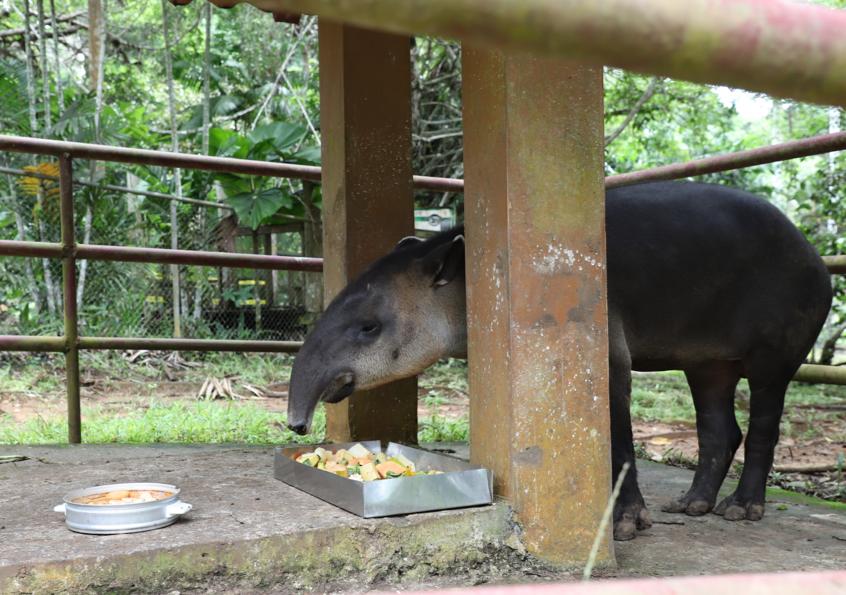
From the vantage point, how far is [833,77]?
50 cm

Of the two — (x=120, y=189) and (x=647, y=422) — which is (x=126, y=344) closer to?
(x=120, y=189)

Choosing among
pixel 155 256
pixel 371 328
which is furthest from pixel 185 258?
pixel 371 328

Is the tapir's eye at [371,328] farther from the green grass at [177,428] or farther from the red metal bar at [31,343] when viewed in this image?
the green grass at [177,428]

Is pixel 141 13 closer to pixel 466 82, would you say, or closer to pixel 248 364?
pixel 248 364

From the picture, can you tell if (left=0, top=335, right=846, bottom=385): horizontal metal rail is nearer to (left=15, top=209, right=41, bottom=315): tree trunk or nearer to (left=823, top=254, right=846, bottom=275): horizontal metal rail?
(left=823, top=254, right=846, bottom=275): horizontal metal rail

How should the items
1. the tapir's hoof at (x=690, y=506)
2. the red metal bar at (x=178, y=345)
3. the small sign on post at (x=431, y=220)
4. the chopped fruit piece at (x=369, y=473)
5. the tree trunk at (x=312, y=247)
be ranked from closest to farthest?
the chopped fruit piece at (x=369, y=473) → the tapir's hoof at (x=690, y=506) → the red metal bar at (x=178, y=345) → the small sign on post at (x=431, y=220) → the tree trunk at (x=312, y=247)

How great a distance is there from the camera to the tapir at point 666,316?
3.43 meters

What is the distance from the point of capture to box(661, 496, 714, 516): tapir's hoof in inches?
149

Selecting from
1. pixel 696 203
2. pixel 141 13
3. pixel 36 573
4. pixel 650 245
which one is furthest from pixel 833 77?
pixel 141 13

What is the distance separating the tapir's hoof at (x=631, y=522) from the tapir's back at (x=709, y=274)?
2.28 feet

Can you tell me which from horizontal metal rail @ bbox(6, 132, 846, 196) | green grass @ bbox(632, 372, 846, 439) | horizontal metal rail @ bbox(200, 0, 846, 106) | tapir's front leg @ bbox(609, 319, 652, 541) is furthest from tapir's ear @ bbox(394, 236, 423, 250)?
green grass @ bbox(632, 372, 846, 439)

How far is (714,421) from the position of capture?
4.17m

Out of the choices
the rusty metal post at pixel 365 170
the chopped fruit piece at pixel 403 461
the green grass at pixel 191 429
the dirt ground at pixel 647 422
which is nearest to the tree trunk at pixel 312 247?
the dirt ground at pixel 647 422

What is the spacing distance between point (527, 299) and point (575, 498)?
0.63m
